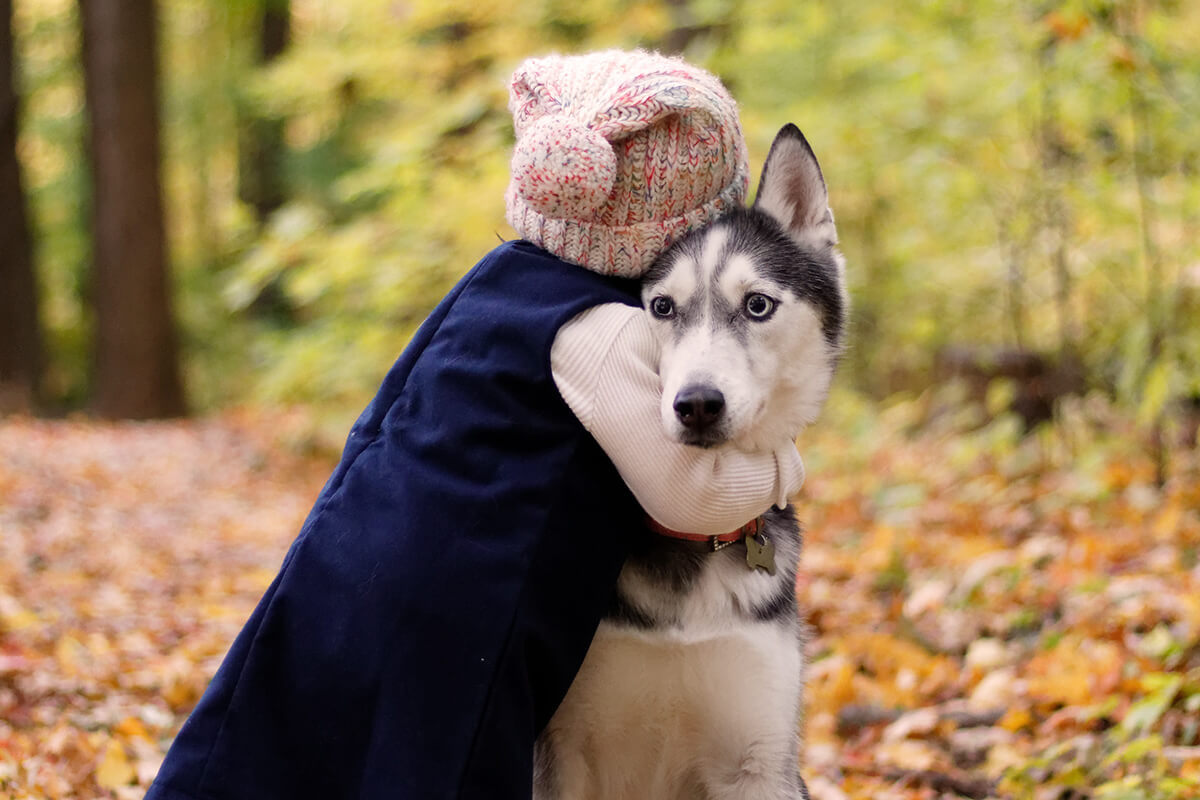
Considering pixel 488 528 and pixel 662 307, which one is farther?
pixel 662 307

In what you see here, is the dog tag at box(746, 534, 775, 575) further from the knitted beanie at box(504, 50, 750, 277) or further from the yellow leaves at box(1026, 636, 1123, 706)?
the yellow leaves at box(1026, 636, 1123, 706)

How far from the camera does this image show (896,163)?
278 inches

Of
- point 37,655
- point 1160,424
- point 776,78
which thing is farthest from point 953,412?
point 37,655

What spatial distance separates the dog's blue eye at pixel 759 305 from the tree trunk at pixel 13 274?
1342cm

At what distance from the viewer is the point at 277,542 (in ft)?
23.7

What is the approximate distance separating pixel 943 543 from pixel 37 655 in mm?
4348

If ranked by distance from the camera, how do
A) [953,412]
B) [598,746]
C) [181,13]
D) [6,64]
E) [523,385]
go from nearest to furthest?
1. [523,385]
2. [598,746]
3. [953,412]
4. [6,64]
5. [181,13]

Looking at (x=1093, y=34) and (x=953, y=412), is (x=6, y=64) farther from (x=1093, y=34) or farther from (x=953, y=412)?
(x=1093, y=34)

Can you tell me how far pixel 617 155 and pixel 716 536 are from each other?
31.0 inches

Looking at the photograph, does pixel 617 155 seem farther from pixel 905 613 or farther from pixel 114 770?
pixel 905 613

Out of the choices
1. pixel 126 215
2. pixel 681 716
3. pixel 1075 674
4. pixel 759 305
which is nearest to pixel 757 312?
pixel 759 305

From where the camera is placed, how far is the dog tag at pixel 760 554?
7.23 ft

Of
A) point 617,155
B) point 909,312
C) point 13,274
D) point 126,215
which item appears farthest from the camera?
point 13,274

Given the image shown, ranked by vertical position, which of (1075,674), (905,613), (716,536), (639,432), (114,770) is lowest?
(905,613)
